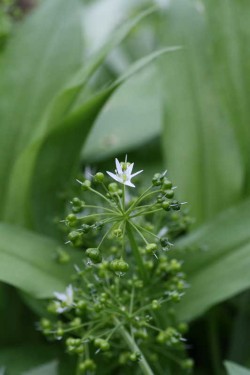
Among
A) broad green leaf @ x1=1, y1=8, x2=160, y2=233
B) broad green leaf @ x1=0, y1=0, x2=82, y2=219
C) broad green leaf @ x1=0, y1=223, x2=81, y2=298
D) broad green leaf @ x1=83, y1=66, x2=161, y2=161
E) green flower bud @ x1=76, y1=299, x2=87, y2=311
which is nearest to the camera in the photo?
green flower bud @ x1=76, y1=299, x2=87, y2=311

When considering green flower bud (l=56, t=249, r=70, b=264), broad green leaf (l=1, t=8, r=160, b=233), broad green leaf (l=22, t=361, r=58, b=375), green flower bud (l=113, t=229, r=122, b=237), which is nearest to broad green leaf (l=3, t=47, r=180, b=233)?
broad green leaf (l=1, t=8, r=160, b=233)

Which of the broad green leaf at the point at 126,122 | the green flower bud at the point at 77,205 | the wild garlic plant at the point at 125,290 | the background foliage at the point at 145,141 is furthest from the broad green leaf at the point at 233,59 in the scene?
the green flower bud at the point at 77,205

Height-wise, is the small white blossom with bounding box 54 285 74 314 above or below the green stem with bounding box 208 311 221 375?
above

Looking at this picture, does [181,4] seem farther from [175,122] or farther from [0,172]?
[0,172]

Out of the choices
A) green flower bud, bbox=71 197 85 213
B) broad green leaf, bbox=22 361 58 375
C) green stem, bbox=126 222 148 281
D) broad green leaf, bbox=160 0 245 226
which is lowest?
green stem, bbox=126 222 148 281

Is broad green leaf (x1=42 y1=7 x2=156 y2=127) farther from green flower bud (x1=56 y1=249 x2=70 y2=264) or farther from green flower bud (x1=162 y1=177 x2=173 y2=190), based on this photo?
green flower bud (x1=162 y1=177 x2=173 y2=190)

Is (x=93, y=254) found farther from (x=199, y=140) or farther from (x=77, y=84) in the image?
(x=199, y=140)

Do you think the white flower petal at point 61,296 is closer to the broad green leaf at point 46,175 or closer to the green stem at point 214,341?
the broad green leaf at point 46,175
